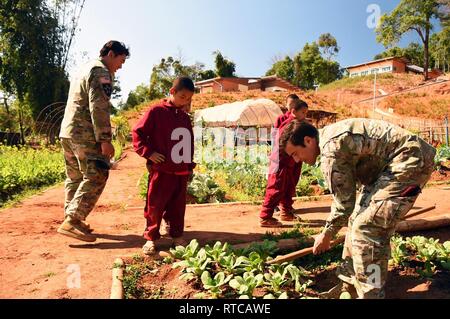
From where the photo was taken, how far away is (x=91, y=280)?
3.11 m

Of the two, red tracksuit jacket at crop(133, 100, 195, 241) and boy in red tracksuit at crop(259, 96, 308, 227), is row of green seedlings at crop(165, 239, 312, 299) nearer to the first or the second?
red tracksuit jacket at crop(133, 100, 195, 241)

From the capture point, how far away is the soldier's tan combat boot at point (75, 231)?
411 centimetres

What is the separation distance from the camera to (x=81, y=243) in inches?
162

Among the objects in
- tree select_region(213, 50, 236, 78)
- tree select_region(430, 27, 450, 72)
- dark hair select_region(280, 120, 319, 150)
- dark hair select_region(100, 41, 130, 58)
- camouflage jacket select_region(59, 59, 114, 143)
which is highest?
tree select_region(430, 27, 450, 72)

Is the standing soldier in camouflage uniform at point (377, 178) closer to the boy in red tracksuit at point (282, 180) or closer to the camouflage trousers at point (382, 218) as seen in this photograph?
the camouflage trousers at point (382, 218)

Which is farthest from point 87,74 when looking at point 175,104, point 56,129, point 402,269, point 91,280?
point 56,129

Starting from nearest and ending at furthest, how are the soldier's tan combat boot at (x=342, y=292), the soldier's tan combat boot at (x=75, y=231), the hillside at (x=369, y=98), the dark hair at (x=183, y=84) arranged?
1. the soldier's tan combat boot at (x=342, y=292)
2. the dark hair at (x=183, y=84)
3. the soldier's tan combat boot at (x=75, y=231)
4. the hillside at (x=369, y=98)

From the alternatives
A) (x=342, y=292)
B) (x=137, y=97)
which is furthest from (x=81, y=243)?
(x=137, y=97)

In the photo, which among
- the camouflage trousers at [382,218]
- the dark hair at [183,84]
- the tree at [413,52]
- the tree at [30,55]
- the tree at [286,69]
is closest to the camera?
the camouflage trousers at [382,218]

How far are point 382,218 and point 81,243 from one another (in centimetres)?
308

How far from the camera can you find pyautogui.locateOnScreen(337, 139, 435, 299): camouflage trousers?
2537mm

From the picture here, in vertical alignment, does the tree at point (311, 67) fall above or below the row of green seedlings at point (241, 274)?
above

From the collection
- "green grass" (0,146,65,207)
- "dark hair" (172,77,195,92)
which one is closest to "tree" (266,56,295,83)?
"green grass" (0,146,65,207)

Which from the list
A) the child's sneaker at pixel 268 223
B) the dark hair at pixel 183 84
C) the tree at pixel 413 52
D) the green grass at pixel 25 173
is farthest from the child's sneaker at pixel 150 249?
the tree at pixel 413 52
